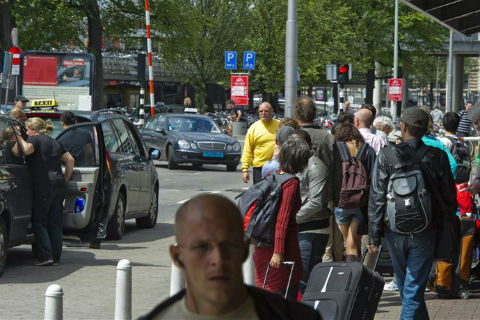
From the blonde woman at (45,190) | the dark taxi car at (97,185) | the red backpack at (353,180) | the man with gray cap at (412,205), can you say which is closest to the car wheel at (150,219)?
the dark taxi car at (97,185)

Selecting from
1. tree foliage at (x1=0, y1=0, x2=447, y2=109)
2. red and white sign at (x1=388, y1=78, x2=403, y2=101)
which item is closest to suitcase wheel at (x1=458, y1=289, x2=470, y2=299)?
tree foliage at (x1=0, y1=0, x2=447, y2=109)

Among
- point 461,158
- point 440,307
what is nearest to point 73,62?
point 461,158

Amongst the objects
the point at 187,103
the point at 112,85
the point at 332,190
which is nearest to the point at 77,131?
the point at 332,190

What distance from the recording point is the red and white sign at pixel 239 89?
35.2 meters

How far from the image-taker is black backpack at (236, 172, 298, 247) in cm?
668

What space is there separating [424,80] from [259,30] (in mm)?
Answer: 68610

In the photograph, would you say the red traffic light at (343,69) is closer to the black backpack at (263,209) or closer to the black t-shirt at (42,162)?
the black t-shirt at (42,162)

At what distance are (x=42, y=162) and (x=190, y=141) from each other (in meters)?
16.9

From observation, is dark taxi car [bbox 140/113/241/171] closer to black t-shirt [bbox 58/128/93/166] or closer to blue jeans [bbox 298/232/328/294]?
black t-shirt [bbox 58/128/93/166]

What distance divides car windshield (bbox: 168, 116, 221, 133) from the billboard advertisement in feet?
17.4

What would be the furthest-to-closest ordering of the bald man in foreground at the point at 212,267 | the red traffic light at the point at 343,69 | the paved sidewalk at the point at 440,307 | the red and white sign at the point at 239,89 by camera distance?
the red and white sign at the point at 239,89
the red traffic light at the point at 343,69
the paved sidewalk at the point at 440,307
the bald man in foreground at the point at 212,267

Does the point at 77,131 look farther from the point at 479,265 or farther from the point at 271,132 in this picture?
the point at 479,265

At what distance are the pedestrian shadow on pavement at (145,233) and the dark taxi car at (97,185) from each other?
16cm

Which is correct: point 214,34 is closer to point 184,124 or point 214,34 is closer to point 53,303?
point 184,124
